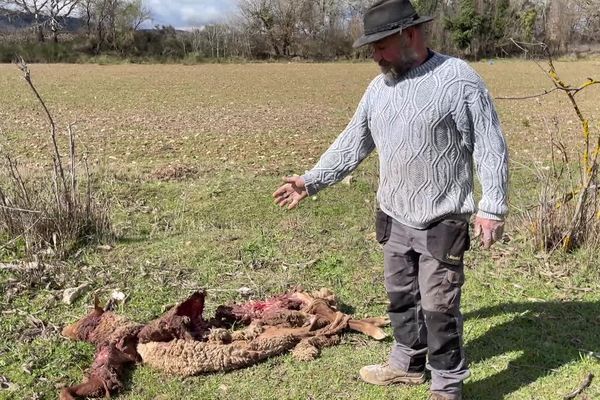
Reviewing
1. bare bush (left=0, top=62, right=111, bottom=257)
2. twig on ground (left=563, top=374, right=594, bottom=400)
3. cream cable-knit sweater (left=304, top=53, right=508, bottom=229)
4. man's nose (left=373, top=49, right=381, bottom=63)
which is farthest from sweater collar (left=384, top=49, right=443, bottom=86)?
bare bush (left=0, top=62, right=111, bottom=257)

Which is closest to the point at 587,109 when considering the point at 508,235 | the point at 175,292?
the point at 508,235

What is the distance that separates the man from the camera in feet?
8.70

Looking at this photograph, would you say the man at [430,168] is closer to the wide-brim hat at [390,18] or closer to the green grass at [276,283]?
the wide-brim hat at [390,18]

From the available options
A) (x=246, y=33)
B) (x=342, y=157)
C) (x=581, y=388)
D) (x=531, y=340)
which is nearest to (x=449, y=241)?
(x=342, y=157)

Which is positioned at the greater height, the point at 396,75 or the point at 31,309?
the point at 396,75

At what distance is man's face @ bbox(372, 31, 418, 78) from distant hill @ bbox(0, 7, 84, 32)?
60.6 metres

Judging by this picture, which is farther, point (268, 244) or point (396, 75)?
point (268, 244)

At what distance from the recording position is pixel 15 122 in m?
13.5

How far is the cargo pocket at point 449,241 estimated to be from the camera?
108 inches

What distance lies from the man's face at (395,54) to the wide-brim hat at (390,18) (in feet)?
0.13

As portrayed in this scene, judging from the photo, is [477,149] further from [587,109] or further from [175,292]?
[587,109]

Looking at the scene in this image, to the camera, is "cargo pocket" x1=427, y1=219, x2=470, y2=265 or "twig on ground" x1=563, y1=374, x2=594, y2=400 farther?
"twig on ground" x1=563, y1=374, x2=594, y2=400

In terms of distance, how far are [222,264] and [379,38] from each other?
2710 mm

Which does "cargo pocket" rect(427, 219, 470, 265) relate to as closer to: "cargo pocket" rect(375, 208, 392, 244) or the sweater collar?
"cargo pocket" rect(375, 208, 392, 244)
